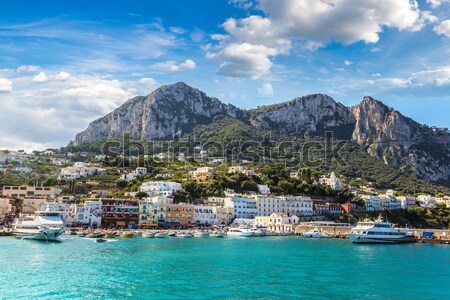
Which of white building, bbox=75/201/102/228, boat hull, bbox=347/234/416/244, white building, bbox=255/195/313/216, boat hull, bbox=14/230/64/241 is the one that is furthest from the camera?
white building, bbox=255/195/313/216

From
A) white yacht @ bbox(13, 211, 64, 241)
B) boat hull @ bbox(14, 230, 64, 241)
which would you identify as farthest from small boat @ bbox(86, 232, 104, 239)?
boat hull @ bbox(14, 230, 64, 241)

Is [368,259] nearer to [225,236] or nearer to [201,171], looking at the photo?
[225,236]

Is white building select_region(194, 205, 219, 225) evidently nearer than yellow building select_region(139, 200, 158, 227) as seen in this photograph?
No

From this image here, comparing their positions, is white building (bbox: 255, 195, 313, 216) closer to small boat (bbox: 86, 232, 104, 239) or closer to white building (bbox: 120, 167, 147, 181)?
white building (bbox: 120, 167, 147, 181)

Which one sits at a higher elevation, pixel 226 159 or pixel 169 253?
pixel 226 159

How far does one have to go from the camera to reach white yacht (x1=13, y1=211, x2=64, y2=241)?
61.9m

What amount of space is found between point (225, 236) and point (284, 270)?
146 feet

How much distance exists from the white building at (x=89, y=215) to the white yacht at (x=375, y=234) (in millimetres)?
48585

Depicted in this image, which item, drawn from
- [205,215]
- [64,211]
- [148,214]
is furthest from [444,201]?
[64,211]

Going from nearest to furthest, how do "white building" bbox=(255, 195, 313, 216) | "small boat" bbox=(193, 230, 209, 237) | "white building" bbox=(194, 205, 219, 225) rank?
"small boat" bbox=(193, 230, 209, 237) < "white building" bbox=(194, 205, 219, 225) < "white building" bbox=(255, 195, 313, 216)

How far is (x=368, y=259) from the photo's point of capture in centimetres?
5000

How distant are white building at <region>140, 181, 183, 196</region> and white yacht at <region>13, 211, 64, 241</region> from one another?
37.9 m

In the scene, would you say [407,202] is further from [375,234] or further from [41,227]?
[41,227]

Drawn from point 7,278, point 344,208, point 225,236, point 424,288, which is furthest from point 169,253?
point 344,208
